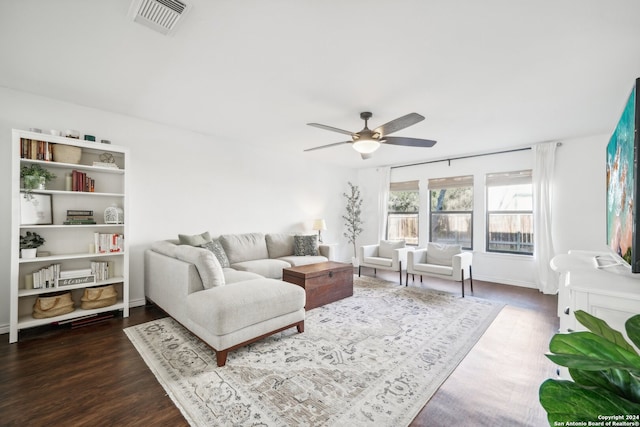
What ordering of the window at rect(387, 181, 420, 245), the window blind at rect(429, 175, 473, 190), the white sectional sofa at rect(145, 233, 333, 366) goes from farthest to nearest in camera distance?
1. the window at rect(387, 181, 420, 245)
2. the window blind at rect(429, 175, 473, 190)
3. the white sectional sofa at rect(145, 233, 333, 366)

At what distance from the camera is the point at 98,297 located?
3.03 metres

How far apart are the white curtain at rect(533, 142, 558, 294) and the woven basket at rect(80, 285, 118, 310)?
6.08m

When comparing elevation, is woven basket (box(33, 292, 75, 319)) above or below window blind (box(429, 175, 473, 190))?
below

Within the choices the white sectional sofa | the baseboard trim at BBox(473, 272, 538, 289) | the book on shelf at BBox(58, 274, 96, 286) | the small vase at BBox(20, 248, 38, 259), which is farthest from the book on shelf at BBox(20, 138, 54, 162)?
the baseboard trim at BBox(473, 272, 538, 289)

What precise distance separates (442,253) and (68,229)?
16.8ft

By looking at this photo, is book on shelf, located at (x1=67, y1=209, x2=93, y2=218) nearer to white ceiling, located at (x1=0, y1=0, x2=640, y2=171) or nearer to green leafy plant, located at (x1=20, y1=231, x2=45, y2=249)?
green leafy plant, located at (x1=20, y1=231, x2=45, y2=249)

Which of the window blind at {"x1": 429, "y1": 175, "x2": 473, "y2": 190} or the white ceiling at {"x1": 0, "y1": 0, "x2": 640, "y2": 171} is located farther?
the window blind at {"x1": 429, "y1": 175, "x2": 473, "y2": 190}

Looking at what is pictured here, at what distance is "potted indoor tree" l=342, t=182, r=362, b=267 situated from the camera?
21.8 feet

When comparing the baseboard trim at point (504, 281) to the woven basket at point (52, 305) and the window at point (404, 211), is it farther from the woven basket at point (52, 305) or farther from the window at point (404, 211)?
the woven basket at point (52, 305)

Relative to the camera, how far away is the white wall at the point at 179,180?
285cm

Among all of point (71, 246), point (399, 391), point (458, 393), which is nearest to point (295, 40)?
point (399, 391)

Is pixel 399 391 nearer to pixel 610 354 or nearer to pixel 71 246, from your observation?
pixel 610 354

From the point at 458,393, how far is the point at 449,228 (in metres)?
4.24

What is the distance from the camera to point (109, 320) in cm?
310
